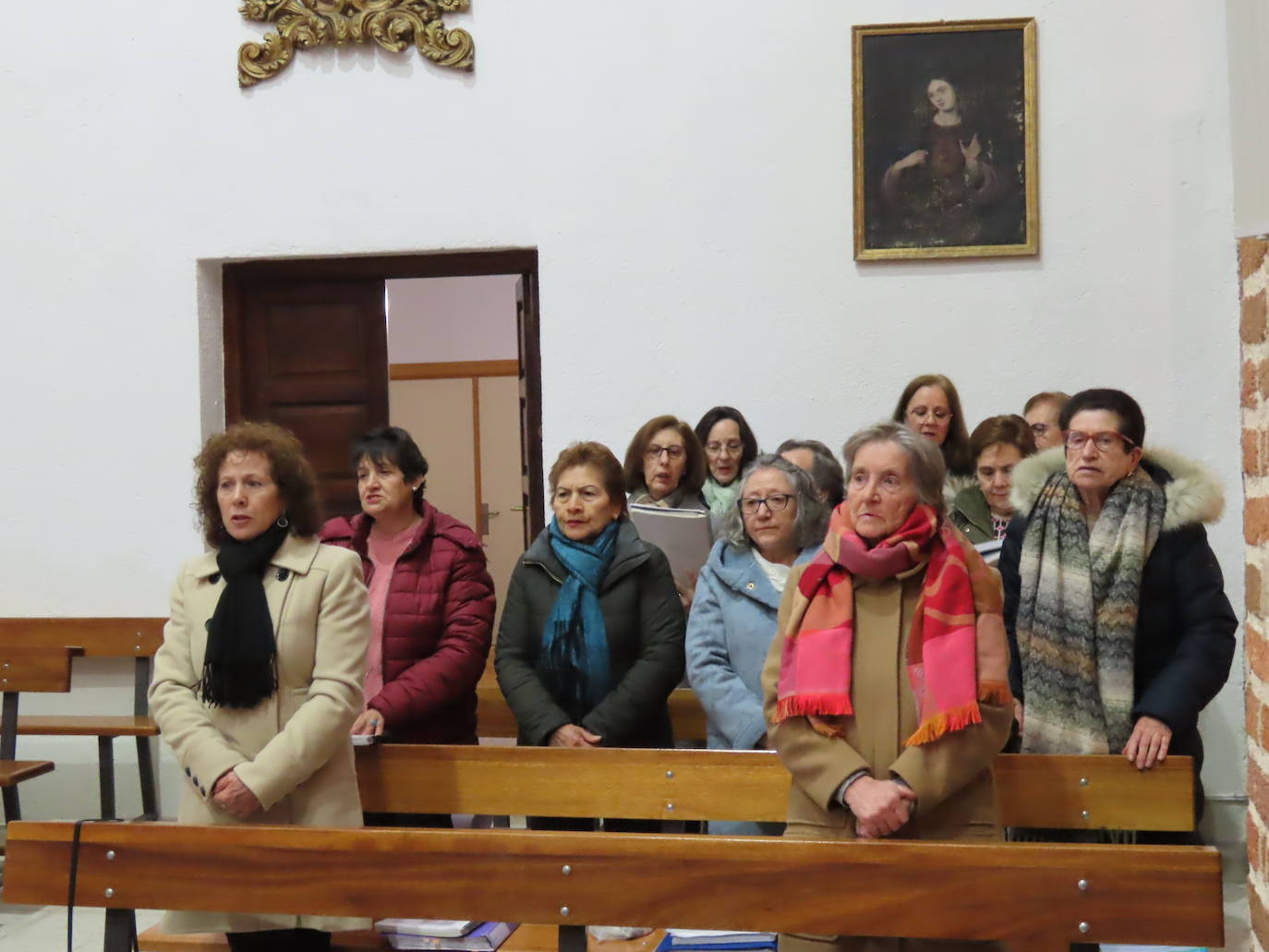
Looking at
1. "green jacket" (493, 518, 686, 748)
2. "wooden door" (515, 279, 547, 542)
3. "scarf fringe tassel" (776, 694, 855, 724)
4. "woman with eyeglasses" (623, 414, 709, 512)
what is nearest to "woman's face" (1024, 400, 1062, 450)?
"woman with eyeglasses" (623, 414, 709, 512)

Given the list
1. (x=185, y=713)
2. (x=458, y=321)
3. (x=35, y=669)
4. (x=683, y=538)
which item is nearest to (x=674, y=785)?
(x=185, y=713)

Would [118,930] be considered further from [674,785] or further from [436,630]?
[436,630]

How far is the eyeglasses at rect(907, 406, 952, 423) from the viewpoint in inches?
176

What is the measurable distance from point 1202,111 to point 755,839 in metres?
4.10

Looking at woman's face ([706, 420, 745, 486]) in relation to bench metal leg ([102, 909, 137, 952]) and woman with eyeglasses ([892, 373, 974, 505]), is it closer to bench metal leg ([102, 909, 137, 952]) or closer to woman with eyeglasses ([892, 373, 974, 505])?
woman with eyeglasses ([892, 373, 974, 505])

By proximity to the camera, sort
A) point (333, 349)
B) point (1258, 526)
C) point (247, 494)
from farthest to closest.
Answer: point (333, 349) < point (247, 494) < point (1258, 526)

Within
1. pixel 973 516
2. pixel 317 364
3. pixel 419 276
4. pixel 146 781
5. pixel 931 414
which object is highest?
pixel 419 276

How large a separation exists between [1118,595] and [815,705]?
1007 millimetres

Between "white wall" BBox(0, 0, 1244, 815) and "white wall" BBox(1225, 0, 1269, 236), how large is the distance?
3.39 metres

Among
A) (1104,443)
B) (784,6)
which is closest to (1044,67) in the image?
(784,6)

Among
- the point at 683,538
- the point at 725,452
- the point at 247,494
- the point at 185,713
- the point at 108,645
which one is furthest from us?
the point at 108,645

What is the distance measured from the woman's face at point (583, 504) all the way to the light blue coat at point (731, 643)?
1.09 ft

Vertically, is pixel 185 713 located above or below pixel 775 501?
below

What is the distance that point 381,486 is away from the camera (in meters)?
3.92
